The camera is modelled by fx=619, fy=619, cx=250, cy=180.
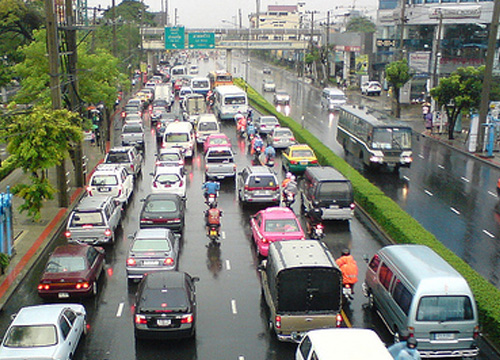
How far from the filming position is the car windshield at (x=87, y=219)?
70.3ft

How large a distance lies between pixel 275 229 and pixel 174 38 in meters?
66.4

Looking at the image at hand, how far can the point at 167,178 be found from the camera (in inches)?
1094

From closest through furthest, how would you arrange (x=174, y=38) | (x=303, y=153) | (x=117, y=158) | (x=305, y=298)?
(x=305, y=298) < (x=117, y=158) < (x=303, y=153) < (x=174, y=38)

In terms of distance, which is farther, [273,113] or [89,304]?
[273,113]

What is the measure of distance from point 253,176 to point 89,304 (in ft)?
37.1

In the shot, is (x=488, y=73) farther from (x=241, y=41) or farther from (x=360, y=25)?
(x=360, y=25)

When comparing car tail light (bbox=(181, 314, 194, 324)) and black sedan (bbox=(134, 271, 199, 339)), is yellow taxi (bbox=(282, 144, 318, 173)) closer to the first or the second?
black sedan (bbox=(134, 271, 199, 339))

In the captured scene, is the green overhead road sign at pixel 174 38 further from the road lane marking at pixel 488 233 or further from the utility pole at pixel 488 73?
the road lane marking at pixel 488 233

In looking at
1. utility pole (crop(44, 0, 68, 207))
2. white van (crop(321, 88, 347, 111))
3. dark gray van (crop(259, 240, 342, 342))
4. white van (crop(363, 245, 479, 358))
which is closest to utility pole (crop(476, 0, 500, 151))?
utility pole (crop(44, 0, 68, 207))

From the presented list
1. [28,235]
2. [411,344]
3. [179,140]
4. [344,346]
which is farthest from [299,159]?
[344,346]

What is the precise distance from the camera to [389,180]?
33.0m

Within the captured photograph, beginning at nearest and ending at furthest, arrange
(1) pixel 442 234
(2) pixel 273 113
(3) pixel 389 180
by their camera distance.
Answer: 1. (1) pixel 442 234
2. (3) pixel 389 180
3. (2) pixel 273 113

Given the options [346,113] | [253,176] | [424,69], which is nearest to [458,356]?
[253,176]

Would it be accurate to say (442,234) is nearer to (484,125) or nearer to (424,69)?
(484,125)
